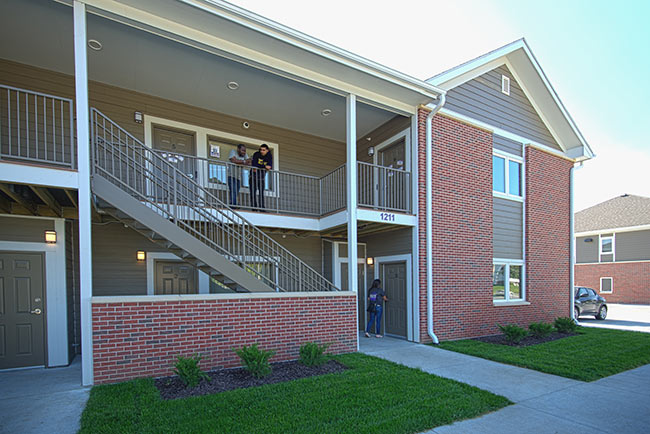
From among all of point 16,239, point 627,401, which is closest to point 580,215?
point 627,401

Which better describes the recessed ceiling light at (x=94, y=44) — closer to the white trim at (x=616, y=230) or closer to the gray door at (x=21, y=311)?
the gray door at (x=21, y=311)

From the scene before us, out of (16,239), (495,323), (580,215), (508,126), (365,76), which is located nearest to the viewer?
(16,239)

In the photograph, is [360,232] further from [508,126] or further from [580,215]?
[580,215]

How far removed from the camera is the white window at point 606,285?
2433cm

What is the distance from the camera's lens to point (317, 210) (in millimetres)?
10203

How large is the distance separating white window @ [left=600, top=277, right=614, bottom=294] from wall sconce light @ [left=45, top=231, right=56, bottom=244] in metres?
30.4

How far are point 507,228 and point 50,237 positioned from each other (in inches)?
445

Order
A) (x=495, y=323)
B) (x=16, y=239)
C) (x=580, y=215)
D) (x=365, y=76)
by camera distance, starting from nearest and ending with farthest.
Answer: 1. (x=16, y=239)
2. (x=365, y=76)
3. (x=495, y=323)
4. (x=580, y=215)

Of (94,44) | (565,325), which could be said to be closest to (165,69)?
(94,44)

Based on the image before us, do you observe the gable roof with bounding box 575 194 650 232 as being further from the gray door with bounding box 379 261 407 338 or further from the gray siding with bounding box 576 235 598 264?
the gray door with bounding box 379 261 407 338

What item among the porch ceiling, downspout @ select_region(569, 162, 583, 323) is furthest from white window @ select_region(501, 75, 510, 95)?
downspout @ select_region(569, 162, 583, 323)

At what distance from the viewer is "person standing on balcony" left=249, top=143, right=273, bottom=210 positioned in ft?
27.7

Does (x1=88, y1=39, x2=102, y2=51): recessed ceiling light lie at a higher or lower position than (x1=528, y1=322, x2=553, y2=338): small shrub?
higher

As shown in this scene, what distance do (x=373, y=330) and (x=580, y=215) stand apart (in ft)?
91.6
